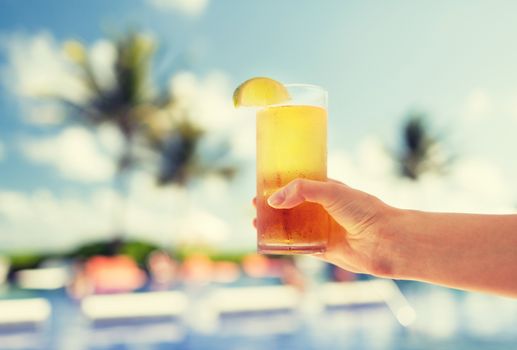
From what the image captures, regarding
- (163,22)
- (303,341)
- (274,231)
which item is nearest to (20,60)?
(163,22)

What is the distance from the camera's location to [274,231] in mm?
1676

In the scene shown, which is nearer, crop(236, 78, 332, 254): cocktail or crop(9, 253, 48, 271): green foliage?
crop(236, 78, 332, 254): cocktail

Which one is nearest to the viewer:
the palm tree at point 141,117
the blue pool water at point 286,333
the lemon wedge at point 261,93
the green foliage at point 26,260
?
the lemon wedge at point 261,93

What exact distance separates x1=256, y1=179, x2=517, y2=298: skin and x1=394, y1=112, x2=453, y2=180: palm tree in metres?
23.1

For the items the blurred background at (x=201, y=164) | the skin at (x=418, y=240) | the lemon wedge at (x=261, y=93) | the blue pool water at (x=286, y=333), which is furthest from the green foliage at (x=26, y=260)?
the skin at (x=418, y=240)

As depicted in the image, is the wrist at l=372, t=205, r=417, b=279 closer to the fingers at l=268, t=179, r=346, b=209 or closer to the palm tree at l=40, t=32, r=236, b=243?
the fingers at l=268, t=179, r=346, b=209

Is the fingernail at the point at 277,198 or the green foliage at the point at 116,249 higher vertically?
the fingernail at the point at 277,198

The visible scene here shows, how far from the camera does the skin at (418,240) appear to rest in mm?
1469

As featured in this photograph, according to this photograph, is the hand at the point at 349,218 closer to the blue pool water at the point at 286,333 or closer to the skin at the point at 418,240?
the skin at the point at 418,240

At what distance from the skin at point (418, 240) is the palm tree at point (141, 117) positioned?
17.4 m

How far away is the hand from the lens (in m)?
1.58

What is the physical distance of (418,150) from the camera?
2455 centimetres

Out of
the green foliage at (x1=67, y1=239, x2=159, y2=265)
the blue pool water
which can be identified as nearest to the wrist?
the blue pool water

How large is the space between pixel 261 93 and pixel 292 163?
7.7 inches
